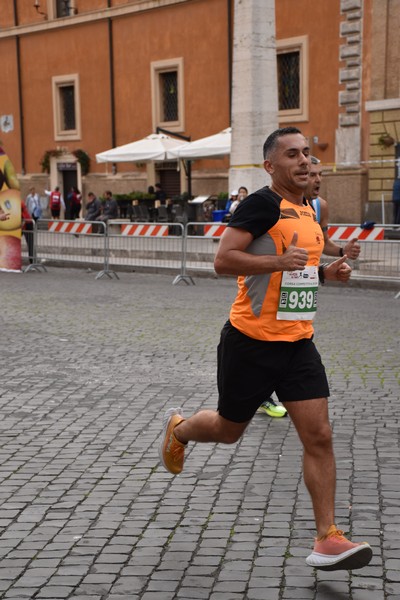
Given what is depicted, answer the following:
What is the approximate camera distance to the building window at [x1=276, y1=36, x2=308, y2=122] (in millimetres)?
30359

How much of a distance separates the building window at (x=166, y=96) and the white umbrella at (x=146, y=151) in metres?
5.21

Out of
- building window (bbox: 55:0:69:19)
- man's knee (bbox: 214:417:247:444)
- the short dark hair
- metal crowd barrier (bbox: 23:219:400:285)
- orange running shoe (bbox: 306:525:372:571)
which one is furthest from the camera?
building window (bbox: 55:0:69:19)

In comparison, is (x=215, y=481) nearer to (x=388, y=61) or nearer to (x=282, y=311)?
(x=282, y=311)

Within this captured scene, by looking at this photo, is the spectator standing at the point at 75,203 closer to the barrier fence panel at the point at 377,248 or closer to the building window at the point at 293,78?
the building window at the point at 293,78

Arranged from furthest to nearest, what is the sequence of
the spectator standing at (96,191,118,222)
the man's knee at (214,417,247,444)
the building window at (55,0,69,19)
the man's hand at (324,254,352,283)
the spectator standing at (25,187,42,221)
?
the building window at (55,0,69,19) → the spectator standing at (96,191,118,222) → the spectator standing at (25,187,42,221) → the man's hand at (324,254,352,283) → the man's knee at (214,417,247,444)

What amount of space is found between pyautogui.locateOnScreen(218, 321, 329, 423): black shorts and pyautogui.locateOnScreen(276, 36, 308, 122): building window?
88.5 ft

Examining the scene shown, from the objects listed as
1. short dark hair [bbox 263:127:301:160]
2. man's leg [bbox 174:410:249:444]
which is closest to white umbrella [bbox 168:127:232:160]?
man's leg [bbox 174:410:249:444]

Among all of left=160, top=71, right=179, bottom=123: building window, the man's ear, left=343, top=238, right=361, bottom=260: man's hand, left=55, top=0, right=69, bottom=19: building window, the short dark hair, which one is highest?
left=55, top=0, right=69, bottom=19: building window

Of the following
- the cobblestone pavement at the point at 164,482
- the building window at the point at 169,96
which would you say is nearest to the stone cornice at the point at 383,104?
the building window at the point at 169,96

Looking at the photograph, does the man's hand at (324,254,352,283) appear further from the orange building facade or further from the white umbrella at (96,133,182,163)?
the white umbrella at (96,133,182,163)

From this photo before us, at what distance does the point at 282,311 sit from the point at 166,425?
108 centimetres

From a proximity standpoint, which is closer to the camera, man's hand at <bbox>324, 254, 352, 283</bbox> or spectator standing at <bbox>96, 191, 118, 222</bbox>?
man's hand at <bbox>324, 254, 352, 283</bbox>

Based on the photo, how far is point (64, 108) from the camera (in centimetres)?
4009

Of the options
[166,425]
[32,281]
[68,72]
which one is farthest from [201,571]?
[68,72]
